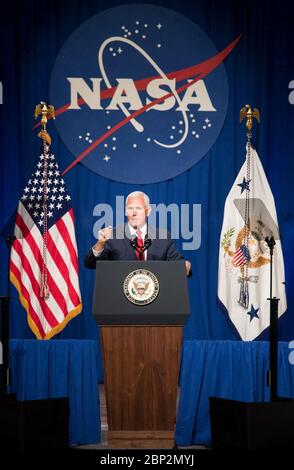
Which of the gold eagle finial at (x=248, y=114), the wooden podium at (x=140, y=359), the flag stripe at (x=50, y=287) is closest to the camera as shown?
the wooden podium at (x=140, y=359)

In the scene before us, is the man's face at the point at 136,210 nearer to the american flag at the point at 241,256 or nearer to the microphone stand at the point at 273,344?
the microphone stand at the point at 273,344

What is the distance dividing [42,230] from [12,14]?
1769 millimetres

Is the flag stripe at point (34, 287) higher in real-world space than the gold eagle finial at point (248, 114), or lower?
lower

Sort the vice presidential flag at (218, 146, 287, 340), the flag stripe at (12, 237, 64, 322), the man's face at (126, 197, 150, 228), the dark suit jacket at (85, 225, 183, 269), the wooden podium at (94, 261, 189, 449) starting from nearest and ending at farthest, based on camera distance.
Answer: the wooden podium at (94, 261, 189, 449) → the dark suit jacket at (85, 225, 183, 269) → the man's face at (126, 197, 150, 228) → the flag stripe at (12, 237, 64, 322) → the vice presidential flag at (218, 146, 287, 340)

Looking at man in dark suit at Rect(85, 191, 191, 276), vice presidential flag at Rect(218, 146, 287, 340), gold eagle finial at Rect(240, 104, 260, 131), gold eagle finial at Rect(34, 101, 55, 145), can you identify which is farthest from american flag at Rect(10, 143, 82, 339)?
gold eagle finial at Rect(240, 104, 260, 131)

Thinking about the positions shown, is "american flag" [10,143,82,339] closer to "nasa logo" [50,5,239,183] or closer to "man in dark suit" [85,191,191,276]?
"nasa logo" [50,5,239,183]

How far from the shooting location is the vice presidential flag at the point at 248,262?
6.13 meters

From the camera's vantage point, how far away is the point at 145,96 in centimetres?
639

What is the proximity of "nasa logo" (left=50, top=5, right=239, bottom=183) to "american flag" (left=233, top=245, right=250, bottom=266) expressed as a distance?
82cm

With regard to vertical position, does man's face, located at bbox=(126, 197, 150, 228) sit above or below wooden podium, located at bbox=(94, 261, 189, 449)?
above

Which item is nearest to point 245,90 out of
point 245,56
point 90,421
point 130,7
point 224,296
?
point 245,56

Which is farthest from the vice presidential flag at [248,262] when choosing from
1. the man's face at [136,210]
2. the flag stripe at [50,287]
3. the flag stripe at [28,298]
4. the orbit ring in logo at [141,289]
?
the orbit ring in logo at [141,289]

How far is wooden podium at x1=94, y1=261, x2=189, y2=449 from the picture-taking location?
15.0 ft

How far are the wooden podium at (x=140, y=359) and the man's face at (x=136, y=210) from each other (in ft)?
2.84
